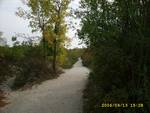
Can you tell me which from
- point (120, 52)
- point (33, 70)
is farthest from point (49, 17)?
point (120, 52)

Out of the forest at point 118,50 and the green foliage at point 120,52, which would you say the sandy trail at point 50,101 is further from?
the green foliage at point 120,52

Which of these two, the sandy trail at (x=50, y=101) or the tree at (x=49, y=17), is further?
the tree at (x=49, y=17)

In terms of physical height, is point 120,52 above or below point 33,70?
above

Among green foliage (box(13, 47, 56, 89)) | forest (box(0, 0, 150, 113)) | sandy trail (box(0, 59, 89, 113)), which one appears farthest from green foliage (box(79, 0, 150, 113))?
green foliage (box(13, 47, 56, 89))

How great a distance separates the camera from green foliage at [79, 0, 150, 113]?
1288 cm

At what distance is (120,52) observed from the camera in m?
13.4

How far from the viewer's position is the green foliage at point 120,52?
12.9 metres

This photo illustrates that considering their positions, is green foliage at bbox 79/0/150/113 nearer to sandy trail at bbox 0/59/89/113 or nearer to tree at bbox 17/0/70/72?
sandy trail at bbox 0/59/89/113

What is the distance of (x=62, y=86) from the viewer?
74.5ft

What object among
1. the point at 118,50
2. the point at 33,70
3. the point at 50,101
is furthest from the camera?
the point at 33,70

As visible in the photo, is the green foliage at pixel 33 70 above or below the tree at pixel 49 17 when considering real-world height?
below

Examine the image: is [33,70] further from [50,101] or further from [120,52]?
[120,52]

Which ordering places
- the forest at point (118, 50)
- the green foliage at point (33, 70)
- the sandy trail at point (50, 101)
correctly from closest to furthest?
the forest at point (118, 50)
the sandy trail at point (50, 101)
the green foliage at point (33, 70)

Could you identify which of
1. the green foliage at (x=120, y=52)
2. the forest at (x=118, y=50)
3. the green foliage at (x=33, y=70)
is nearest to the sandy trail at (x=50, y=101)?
the forest at (x=118, y=50)
